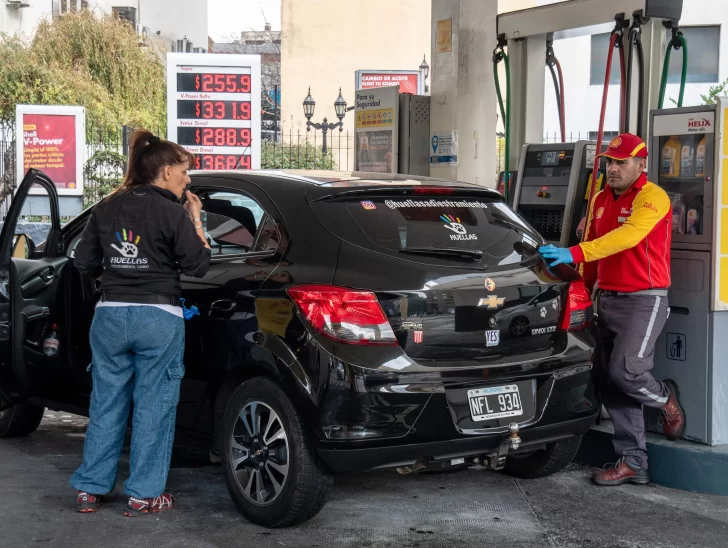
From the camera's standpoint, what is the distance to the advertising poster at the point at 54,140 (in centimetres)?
1786

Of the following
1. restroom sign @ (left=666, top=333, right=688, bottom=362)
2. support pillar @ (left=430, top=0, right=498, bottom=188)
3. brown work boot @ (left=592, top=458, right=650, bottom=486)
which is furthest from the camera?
support pillar @ (left=430, top=0, right=498, bottom=188)

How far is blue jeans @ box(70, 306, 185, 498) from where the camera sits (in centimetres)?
509

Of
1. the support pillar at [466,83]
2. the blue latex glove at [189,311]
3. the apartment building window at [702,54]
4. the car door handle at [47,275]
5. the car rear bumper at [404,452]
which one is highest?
the apartment building window at [702,54]

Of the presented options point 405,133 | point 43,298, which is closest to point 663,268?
point 43,298

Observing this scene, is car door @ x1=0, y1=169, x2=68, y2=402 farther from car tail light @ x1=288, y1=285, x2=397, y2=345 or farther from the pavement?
car tail light @ x1=288, y1=285, x2=397, y2=345

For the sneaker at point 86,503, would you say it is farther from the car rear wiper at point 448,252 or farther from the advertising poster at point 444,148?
the advertising poster at point 444,148

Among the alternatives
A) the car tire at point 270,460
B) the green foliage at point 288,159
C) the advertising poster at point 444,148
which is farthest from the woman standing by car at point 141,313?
the green foliage at point 288,159

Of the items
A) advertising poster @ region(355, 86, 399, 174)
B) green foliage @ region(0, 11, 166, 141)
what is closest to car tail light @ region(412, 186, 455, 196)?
advertising poster @ region(355, 86, 399, 174)

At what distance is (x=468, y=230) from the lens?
5.07 m

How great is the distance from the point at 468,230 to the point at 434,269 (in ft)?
1.31

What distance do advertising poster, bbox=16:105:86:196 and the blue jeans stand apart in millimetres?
13297

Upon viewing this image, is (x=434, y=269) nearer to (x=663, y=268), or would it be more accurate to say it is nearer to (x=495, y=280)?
(x=495, y=280)

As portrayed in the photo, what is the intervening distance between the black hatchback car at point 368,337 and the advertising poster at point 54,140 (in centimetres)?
1305

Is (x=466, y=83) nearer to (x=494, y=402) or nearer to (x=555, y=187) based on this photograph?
(x=555, y=187)
